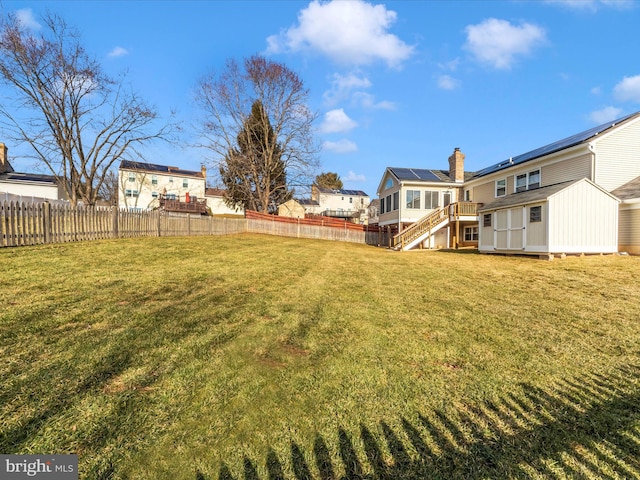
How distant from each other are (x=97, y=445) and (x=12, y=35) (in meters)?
24.1

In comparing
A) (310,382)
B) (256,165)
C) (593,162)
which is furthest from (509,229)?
(256,165)

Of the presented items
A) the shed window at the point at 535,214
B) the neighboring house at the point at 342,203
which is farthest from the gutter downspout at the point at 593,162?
the neighboring house at the point at 342,203

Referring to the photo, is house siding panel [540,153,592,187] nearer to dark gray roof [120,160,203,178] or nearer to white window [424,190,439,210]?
white window [424,190,439,210]

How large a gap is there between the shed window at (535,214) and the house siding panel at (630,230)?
423 cm

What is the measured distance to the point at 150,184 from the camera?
1807 inches

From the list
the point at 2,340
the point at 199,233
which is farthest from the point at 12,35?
the point at 2,340

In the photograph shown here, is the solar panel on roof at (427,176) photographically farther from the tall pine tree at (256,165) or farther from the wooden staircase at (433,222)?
the tall pine tree at (256,165)

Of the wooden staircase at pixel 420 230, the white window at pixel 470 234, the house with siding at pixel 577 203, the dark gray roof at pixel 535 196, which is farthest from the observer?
the white window at pixel 470 234

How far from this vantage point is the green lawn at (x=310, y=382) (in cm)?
209

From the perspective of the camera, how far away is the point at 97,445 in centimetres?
209

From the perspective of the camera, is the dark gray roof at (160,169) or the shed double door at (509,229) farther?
the dark gray roof at (160,169)

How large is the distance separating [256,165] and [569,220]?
26.0 metres

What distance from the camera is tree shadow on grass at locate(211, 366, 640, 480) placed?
2018 millimetres

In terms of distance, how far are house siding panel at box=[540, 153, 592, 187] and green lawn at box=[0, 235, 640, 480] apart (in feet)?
38.8
